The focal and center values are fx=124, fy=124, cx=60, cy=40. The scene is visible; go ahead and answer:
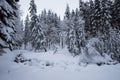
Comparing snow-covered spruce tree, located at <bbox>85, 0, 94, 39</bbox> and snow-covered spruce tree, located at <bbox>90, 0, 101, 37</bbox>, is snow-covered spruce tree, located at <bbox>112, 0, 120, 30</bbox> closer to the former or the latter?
snow-covered spruce tree, located at <bbox>90, 0, 101, 37</bbox>

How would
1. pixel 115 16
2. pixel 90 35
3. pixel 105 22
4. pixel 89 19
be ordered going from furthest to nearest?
pixel 89 19 < pixel 90 35 < pixel 115 16 < pixel 105 22

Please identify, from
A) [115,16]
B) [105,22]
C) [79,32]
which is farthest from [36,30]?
[115,16]

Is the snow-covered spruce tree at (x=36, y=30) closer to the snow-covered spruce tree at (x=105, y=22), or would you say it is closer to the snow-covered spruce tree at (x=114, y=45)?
the snow-covered spruce tree at (x=105, y=22)

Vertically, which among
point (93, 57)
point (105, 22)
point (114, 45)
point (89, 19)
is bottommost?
point (93, 57)

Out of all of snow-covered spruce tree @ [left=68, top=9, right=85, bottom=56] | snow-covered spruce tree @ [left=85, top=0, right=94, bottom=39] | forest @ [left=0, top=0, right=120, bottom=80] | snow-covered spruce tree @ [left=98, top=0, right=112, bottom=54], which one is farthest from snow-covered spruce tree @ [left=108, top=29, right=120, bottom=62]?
snow-covered spruce tree @ [left=68, top=9, right=85, bottom=56]

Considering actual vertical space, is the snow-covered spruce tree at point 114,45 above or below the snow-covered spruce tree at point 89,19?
below

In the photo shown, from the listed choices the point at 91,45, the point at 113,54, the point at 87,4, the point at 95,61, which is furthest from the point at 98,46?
the point at 87,4

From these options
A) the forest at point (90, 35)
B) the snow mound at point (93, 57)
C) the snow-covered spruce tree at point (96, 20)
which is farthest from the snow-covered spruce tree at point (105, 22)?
the snow mound at point (93, 57)

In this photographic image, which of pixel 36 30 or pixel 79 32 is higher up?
pixel 36 30

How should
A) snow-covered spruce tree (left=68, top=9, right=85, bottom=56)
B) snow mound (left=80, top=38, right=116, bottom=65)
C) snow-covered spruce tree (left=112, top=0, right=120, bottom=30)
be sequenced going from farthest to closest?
snow-covered spruce tree (left=68, top=9, right=85, bottom=56), snow-covered spruce tree (left=112, top=0, right=120, bottom=30), snow mound (left=80, top=38, right=116, bottom=65)

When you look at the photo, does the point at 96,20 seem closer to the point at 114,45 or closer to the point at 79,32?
the point at 79,32

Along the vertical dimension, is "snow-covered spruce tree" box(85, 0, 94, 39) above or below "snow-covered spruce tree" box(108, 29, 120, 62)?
above

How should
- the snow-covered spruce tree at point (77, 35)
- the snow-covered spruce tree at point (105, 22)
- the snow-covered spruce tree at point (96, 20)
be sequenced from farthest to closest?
the snow-covered spruce tree at point (77, 35)
the snow-covered spruce tree at point (96, 20)
the snow-covered spruce tree at point (105, 22)

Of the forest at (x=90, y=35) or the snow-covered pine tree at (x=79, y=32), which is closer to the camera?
the forest at (x=90, y=35)
